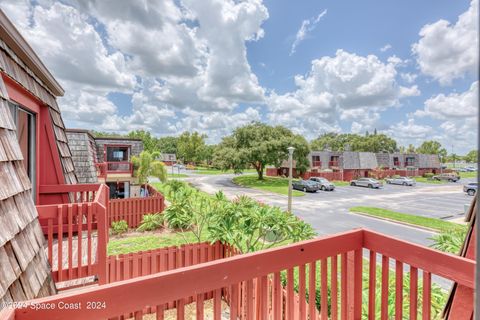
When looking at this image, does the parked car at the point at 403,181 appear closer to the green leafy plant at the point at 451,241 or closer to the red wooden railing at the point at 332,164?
the red wooden railing at the point at 332,164

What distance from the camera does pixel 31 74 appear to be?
342cm

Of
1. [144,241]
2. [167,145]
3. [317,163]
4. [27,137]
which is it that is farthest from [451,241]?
[167,145]

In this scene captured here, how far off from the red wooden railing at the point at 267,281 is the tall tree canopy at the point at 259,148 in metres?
22.6

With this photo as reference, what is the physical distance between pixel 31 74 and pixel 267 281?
4243mm

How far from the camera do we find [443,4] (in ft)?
5.39

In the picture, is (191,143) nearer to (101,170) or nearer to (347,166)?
(347,166)

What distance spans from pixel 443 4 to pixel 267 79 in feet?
48.8

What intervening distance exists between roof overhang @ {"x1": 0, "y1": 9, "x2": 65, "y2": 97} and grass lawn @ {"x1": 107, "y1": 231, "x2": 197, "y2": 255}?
472 centimetres

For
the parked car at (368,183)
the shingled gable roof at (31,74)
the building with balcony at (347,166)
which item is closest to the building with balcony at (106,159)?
the shingled gable roof at (31,74)

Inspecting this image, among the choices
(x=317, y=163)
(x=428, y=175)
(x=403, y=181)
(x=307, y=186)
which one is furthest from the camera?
(x=428, y=175)

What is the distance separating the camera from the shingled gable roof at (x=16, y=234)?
1.56 m

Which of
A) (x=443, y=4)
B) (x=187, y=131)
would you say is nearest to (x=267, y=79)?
(x=443, y=4)

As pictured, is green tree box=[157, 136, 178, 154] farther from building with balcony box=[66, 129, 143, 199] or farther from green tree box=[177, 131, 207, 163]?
building with balcony box=[66, 129, 143, 199]

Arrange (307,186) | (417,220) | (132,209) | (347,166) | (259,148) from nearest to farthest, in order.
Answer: (132,209) → (417,220) → (307,186) → (259,148) → (347,166)
